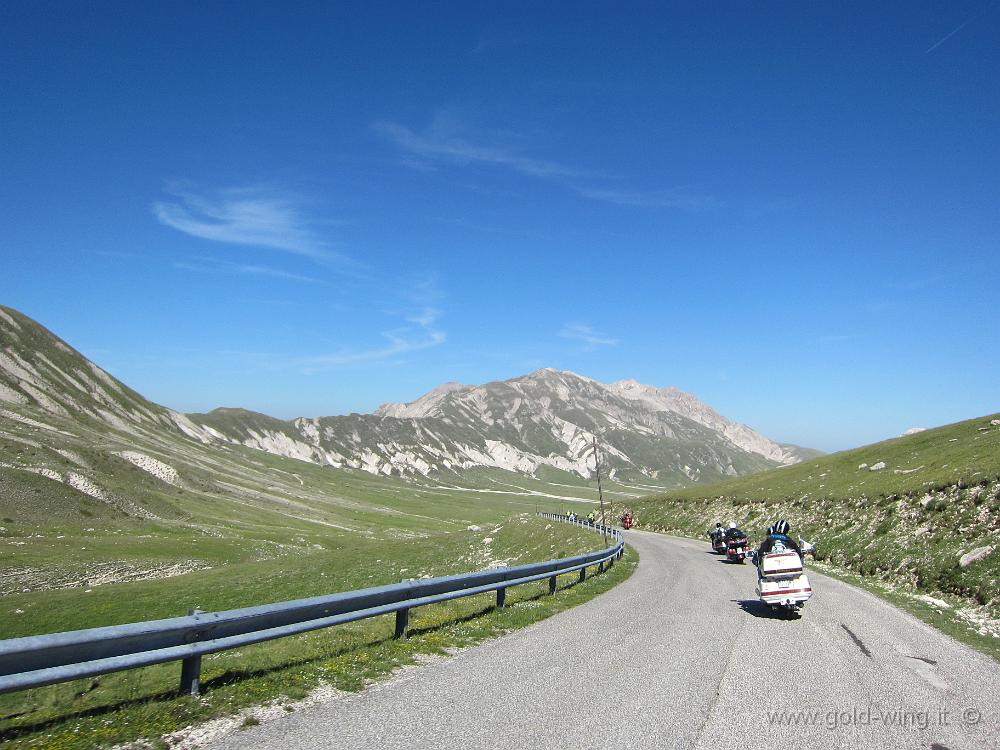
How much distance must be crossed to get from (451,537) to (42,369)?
159 metres

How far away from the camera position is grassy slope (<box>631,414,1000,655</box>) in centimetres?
2150

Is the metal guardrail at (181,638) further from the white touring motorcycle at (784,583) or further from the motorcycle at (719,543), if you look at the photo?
the motorcycle at (719,543)

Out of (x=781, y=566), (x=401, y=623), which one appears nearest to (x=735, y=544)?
(x=781, y=566)

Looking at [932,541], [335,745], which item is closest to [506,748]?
[335,745]

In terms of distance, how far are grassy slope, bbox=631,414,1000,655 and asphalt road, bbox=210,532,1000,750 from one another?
4.02 m

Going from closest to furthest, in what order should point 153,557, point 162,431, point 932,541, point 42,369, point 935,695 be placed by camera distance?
1. point 935,695
2. point 932,541
3. point 153,557
4. point 42,369
5. point 162,431

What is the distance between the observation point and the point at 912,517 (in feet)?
104

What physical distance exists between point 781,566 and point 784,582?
412mm

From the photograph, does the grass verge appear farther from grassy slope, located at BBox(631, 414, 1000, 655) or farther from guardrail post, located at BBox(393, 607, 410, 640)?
grassy slope, located at BBox(631, 414, 1000, 655)

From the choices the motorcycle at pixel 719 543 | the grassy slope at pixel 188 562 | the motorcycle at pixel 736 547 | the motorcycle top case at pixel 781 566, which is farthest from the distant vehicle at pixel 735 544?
the motorcycle top case at pixel 781 566

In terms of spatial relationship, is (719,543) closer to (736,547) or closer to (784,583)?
(736,547)

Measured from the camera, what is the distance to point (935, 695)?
31.6 ft

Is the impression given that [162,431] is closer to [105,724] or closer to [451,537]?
[451,537]

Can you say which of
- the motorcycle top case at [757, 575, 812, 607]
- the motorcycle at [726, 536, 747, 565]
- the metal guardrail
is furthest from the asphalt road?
the motorcycle at [726, 536, 747, 565]
